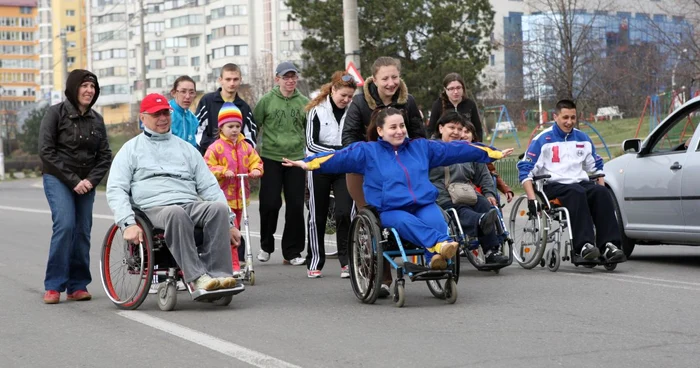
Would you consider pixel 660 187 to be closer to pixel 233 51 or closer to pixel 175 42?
pixel 233 51

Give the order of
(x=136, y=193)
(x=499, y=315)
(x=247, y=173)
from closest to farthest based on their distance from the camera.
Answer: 1. (x=499, y=315)
2. (x=136, y=193)
3. (x=247, y=173)

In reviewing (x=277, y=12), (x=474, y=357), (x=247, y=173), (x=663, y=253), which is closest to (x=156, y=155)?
(x=247, y=173)

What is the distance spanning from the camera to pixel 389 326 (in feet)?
26.1

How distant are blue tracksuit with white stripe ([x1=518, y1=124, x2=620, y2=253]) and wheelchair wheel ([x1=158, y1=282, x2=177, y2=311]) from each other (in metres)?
3.98

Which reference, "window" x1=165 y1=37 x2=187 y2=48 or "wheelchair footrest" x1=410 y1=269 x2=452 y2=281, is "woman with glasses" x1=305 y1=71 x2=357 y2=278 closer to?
"wheelchair footrest" x1=410 y1=269 x2=452 y2=281

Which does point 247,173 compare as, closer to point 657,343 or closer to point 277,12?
point 657,343

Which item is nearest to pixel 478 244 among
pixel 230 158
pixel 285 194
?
pixel 285 194

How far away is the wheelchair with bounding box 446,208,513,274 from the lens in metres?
10.7

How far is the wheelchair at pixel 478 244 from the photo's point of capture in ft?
35.0

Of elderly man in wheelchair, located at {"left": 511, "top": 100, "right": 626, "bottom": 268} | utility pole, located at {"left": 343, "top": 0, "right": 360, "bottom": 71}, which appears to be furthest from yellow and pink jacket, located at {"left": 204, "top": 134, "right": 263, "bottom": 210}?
utility pole, located at {"left": 343, "top": 0, "right": 360, "bottom": 71}

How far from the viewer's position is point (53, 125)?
965cm

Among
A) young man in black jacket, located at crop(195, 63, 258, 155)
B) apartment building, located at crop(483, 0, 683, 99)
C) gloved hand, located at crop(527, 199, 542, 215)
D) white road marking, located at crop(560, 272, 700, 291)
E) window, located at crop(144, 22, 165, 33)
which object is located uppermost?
window, located at crop(144, 22, 165, 33)

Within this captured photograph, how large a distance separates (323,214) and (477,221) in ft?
5.67

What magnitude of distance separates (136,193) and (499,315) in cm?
301
